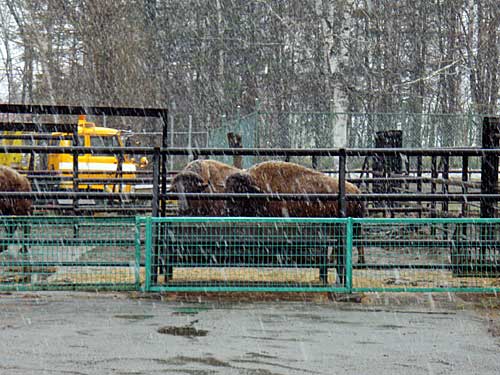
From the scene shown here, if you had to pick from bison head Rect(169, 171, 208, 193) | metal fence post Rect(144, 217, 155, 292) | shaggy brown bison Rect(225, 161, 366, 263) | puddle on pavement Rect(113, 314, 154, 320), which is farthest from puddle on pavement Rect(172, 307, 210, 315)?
bison head Rect(169, 171, 208, 193)

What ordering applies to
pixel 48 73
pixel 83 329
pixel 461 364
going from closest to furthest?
pixel 461 364 → pixel 83 329 → pixel 48 73

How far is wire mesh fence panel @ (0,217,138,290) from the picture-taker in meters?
8.60

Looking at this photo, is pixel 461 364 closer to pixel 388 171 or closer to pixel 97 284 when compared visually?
pixel 97 284

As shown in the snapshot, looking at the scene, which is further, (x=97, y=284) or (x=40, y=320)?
(x=97, y=284)

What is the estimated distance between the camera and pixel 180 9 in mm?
48000

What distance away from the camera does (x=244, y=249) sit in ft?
28.8

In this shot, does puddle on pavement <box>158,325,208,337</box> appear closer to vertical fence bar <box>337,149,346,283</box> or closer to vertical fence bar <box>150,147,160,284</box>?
vertical fence bar <box>150,147,160,284</box>

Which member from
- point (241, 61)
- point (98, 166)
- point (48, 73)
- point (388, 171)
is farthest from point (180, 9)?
point (388, 171)

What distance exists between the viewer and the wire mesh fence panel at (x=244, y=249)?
8.64 metres

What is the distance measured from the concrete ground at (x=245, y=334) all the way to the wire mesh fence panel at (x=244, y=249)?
0.84 feet

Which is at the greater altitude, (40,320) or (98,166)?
(98,166)

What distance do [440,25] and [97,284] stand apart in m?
30.9

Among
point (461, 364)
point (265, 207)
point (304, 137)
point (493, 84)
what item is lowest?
point (461, 364)

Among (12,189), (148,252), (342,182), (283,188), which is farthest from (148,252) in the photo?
(12,189)
